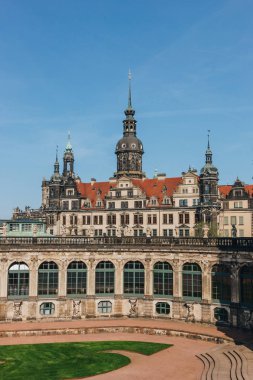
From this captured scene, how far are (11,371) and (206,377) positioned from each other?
15550 millimetres

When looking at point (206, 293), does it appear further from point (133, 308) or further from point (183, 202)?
point (183, 202)

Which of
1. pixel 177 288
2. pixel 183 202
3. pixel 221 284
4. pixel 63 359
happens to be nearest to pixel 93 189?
pixel 183 202

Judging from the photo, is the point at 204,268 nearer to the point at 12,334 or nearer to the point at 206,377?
the point at 206,377

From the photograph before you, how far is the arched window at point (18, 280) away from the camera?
51.6 meters

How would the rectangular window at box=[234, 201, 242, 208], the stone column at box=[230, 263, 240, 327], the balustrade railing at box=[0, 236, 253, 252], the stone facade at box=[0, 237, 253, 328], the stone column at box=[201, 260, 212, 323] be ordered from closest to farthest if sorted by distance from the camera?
the stone column at box=[230, 263, 240, 327], the balustrade railing at box=[0, 236, 253, 252], the stone column at box=[201, 260, 212, 323], the stone facade at box=[0, 237, 253, 328], the rectangular window at box=[234, 201, 242, 208]

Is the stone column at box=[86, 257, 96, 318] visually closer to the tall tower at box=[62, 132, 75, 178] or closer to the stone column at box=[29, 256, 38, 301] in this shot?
the stone column at box=[29, 256, 38, 301]

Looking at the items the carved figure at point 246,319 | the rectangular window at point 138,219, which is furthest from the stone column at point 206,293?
the rectangular window at point 138,219

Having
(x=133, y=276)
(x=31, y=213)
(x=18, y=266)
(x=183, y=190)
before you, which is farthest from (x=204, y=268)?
(x=31, y=213)

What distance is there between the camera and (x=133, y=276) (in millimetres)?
53312

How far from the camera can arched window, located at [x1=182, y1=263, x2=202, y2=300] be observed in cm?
5028

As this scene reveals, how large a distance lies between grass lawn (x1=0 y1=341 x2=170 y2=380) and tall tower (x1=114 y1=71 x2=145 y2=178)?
79283mm

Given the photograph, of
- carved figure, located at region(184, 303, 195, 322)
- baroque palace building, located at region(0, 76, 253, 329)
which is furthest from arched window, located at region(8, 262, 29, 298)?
carved figure, located at region(184, 303, 195, 322)

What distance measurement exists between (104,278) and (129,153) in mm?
70021

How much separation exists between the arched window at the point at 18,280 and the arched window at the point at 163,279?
15.6 meters
